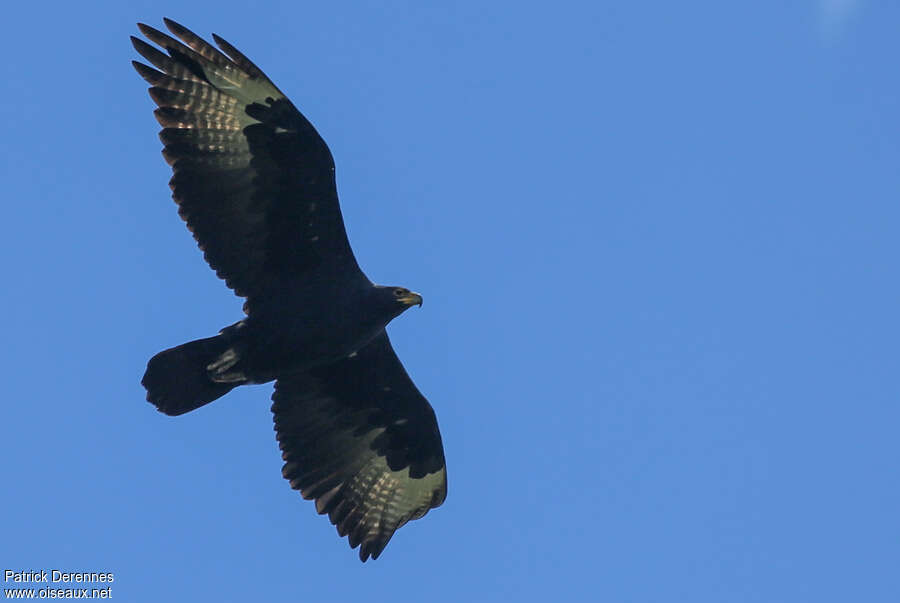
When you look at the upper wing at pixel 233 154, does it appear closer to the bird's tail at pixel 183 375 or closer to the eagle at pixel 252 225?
the eagle at pixel 252 225

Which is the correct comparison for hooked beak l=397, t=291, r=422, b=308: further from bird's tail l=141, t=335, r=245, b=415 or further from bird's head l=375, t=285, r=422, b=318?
bird's tail l=141, t=335, r=245, b=415

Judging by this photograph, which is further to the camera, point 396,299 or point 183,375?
point 396,299

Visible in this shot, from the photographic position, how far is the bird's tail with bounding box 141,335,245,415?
16375mm

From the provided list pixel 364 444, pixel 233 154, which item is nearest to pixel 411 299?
pixel 233 154

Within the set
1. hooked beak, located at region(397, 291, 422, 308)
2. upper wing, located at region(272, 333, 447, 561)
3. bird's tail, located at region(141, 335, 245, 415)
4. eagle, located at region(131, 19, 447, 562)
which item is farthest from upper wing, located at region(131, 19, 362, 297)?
upper wing, located at region(272, 333, 447, 561)

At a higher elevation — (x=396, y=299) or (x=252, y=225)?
(x=252, y=225)

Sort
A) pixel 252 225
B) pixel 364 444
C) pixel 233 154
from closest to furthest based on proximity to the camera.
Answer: pixel 233 154 < pixel 252 225 < pixel 364 444

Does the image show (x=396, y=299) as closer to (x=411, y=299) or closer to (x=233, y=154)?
(x=411, y=299)

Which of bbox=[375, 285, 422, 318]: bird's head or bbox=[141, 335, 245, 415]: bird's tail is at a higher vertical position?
bbox=[375, 285, 422, 318]: bird's head

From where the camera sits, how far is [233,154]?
54.4ft

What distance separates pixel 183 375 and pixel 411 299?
2555mm

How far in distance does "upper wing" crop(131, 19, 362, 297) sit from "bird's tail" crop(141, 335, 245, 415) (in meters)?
0.74

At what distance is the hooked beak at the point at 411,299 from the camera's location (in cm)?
1662

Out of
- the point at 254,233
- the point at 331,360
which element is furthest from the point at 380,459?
the point at 254,233
